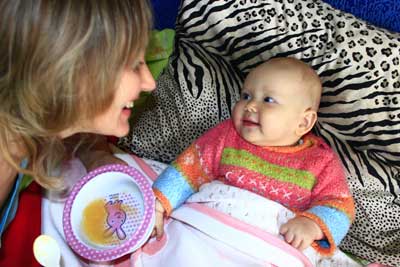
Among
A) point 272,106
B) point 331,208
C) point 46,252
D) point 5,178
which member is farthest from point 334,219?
point 5,178

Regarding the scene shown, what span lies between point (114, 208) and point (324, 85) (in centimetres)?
51

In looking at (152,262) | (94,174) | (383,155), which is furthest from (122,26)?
(383,155)

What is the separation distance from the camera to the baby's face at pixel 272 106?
3.96ft

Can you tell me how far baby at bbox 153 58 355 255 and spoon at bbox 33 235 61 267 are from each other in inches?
8.0

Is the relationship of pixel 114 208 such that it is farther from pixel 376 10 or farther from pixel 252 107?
pixel 376 10

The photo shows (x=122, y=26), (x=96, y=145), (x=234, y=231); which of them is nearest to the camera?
(x=122, y=26)

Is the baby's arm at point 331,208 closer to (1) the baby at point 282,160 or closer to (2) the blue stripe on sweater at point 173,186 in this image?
(1) the baby at point 282,160

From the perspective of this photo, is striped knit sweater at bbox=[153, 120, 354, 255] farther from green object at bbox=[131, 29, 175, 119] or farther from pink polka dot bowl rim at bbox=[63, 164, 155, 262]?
green object at bbox=[131, 29, 175, 119]

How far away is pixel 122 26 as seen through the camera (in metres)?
0.99

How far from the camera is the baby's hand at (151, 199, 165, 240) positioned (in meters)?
1.21

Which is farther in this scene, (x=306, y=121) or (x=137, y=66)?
(x=306, y=121)

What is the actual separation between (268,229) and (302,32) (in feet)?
1.49

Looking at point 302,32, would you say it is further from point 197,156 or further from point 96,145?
point 96,145

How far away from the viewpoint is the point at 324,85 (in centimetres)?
131
